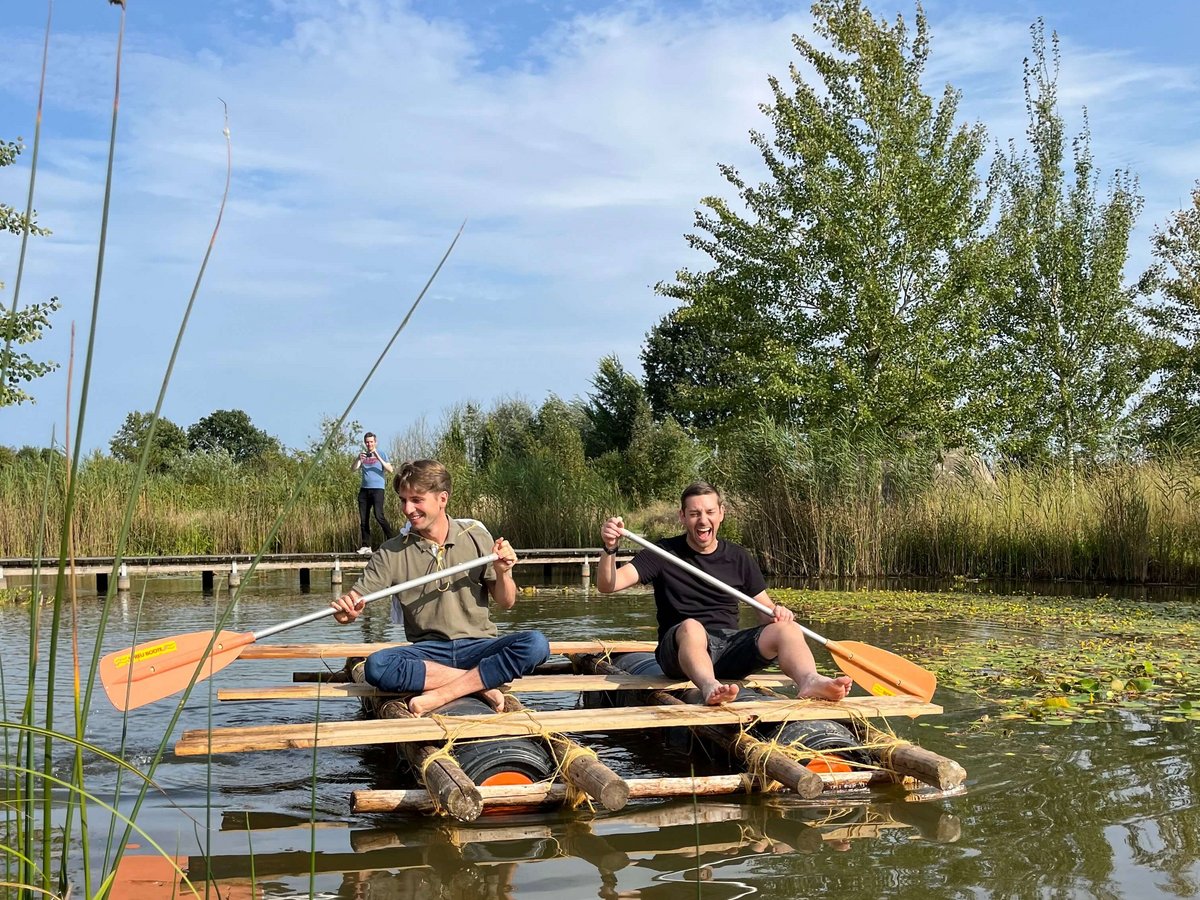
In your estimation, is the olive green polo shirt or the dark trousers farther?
the dark trousers

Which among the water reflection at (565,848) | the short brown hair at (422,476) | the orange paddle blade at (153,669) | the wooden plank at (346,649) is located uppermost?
the short brown hair at (422,476)

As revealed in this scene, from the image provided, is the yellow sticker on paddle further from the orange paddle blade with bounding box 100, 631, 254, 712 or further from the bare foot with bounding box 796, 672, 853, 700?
the bare foot with bounding box 796, 672, 853, 700

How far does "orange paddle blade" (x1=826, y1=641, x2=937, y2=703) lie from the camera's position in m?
5.24

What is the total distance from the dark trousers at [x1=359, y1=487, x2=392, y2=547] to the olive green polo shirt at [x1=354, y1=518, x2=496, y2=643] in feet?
34.8

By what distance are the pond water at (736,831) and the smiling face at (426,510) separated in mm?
1077

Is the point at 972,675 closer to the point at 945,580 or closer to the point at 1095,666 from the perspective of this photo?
the point at 1095,666

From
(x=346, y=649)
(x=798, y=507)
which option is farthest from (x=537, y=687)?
(x=798, y=507)

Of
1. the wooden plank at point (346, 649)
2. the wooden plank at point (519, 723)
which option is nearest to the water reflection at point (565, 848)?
the wooden plank at point (519, 723)

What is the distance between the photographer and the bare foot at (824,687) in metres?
4.84

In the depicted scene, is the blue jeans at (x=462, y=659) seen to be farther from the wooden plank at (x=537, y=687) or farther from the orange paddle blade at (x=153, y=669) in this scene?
the orange paddle blade at (x=153, y=669)

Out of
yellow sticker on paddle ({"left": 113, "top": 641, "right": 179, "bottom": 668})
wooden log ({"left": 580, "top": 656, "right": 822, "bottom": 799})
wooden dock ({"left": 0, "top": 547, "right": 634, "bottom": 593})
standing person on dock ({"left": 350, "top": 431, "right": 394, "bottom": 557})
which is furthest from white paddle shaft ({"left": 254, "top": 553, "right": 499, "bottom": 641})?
standing person on dock ({"left": 350, "top": 431, "right": 394, "bottom": 557})

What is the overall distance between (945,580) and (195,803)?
11.6 m

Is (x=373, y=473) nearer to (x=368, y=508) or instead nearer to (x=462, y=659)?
(x=368, y=508)

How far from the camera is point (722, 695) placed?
16.1 ft
